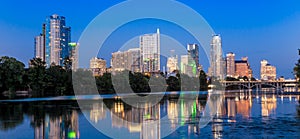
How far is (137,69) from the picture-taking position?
138 meters

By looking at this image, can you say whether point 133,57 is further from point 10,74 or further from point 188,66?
point 10,74

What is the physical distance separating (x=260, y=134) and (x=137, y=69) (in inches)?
4788

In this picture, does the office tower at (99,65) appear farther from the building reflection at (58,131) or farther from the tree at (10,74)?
the building reflection at (58,131)

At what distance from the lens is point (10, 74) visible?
71.5 metres

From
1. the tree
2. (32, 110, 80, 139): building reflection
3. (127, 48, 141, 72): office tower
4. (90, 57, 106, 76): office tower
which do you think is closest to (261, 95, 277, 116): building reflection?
(32, 110, 80, 139): building reflection

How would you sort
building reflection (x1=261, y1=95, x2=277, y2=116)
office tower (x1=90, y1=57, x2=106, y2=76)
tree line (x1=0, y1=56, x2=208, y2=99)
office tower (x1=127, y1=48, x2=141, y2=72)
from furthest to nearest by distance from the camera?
office tower (x1=90, y1=57, x2=106, y2=76)
office tower (x1=127, y1=48, x2=141, y2=72)
tree line (x1=0, y1=56, x2=208, y2=99)
building reflection (x1=261, y1=95, x2=277, y2=116)

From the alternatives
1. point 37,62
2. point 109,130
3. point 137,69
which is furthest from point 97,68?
point 109,130

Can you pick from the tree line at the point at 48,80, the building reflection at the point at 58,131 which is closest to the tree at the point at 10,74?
the tree line at the point at 48,80

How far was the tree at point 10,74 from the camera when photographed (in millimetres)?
70938

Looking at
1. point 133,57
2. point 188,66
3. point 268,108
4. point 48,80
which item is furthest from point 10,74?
point 188,66

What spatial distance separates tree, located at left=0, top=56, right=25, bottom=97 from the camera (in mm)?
70938

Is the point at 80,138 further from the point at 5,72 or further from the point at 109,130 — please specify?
the point at 5,72

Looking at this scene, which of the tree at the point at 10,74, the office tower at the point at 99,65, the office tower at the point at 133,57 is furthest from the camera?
the office tower at the point at 99,65

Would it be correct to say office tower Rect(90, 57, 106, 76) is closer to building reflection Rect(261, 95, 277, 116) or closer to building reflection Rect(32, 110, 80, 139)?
building reflection Rect(261, 95, 277, 116)
